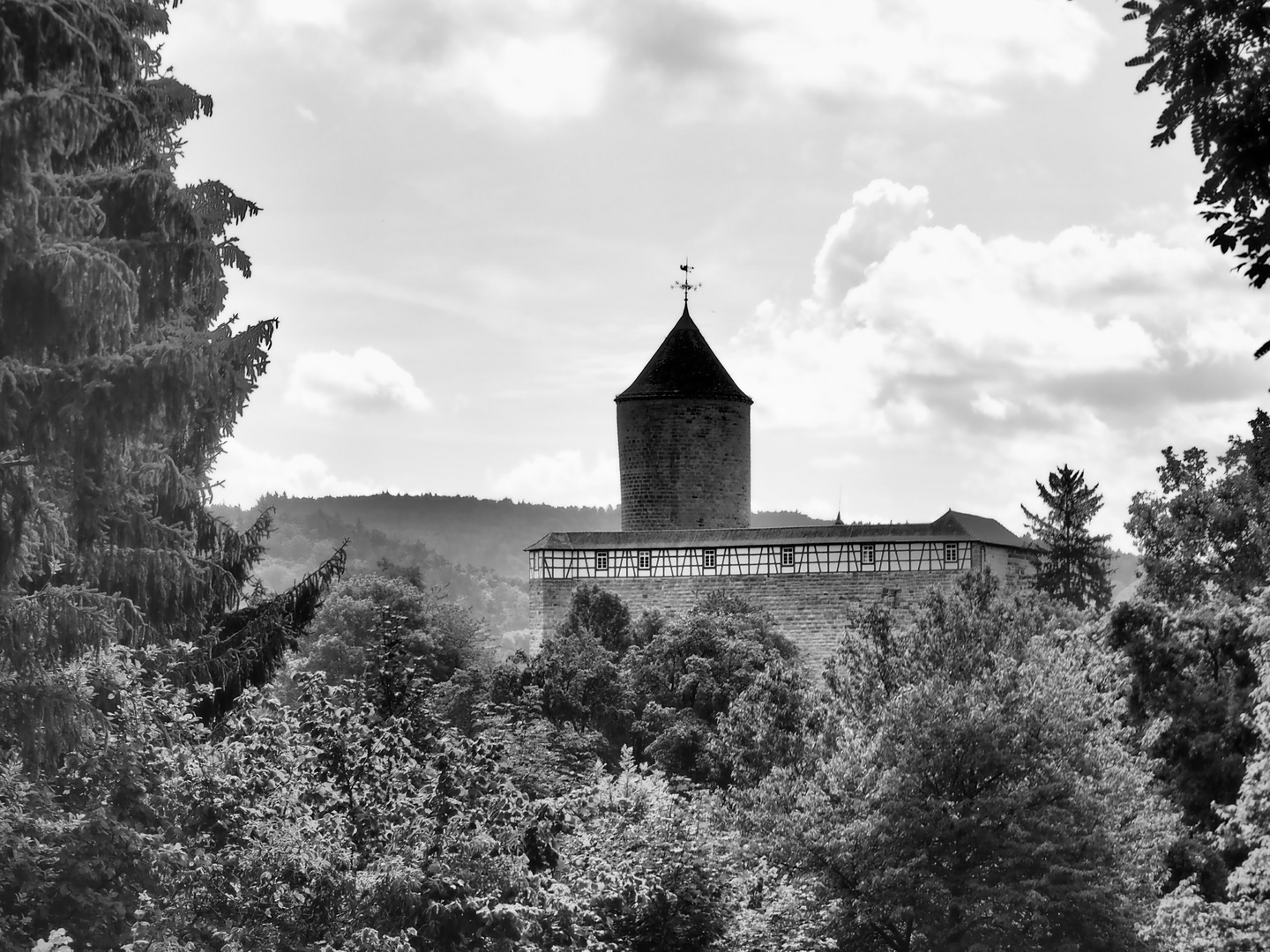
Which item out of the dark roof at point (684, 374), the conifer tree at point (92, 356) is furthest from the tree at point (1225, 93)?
the dark roof at point (684, 374)

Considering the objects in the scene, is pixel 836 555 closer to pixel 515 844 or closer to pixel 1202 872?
pixel 1202 872

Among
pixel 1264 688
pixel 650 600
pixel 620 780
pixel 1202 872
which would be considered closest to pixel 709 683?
pixel 650 600

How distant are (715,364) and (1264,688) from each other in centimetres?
3826

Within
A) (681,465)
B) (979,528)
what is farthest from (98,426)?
(681,465)

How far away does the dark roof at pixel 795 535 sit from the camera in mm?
47750

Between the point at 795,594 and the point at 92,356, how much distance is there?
3851 cm

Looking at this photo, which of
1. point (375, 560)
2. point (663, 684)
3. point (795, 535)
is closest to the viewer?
point (663, 684)

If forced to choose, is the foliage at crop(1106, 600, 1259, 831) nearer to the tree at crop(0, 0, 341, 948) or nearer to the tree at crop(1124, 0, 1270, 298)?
the tree at crop(0, 0, 341, 948)

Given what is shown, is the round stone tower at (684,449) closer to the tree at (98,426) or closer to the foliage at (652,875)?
the foliage at (652,875)

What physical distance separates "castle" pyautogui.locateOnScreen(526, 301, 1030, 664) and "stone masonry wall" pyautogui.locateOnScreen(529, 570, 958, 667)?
0.12 feet

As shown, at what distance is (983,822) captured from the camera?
20.4 m

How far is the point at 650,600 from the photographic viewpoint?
48125 millimetres

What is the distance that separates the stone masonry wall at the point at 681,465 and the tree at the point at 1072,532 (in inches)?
381

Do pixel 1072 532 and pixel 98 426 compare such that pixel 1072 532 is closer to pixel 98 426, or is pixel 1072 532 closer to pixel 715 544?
pixel 715 544
